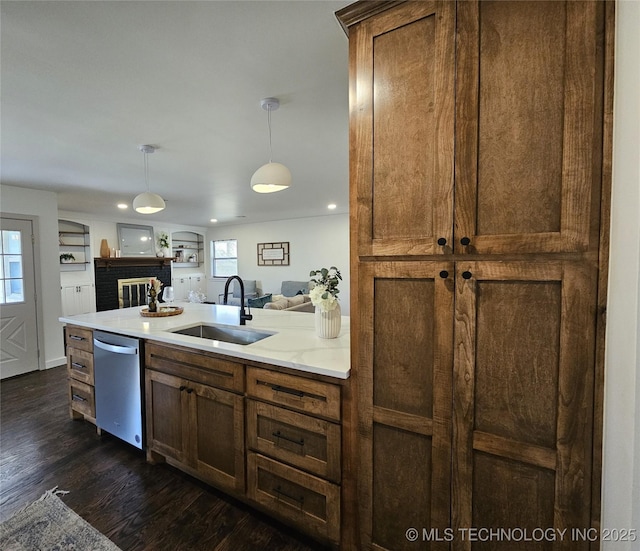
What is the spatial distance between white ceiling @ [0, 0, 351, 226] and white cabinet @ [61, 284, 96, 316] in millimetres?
3183

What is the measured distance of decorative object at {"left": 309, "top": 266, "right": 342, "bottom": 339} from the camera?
1.72 meters

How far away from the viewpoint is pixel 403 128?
1118mm

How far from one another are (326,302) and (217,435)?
38.8 inches

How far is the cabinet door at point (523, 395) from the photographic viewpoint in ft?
3.00

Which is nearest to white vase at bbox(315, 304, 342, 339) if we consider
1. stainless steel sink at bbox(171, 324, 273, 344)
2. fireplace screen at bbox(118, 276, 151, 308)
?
stainless steel sink at bbox(171, 324, 273, 344)

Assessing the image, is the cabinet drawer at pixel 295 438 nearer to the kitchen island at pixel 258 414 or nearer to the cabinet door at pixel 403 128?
the kitchen island at pixel 258 414

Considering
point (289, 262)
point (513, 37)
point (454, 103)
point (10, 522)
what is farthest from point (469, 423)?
point (289, 262)

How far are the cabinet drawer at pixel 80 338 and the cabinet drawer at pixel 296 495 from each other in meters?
1.75

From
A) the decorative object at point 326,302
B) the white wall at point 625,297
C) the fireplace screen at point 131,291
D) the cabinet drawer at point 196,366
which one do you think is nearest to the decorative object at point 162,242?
the fireplace screen at point 131,291

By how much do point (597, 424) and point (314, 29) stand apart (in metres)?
1.85

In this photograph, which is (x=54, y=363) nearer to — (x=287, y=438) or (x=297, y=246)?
(x=287, y=438)

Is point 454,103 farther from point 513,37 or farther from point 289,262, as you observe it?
point 289,262

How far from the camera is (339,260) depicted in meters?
7.11

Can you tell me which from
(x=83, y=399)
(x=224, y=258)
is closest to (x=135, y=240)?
(x=224, y=258)
